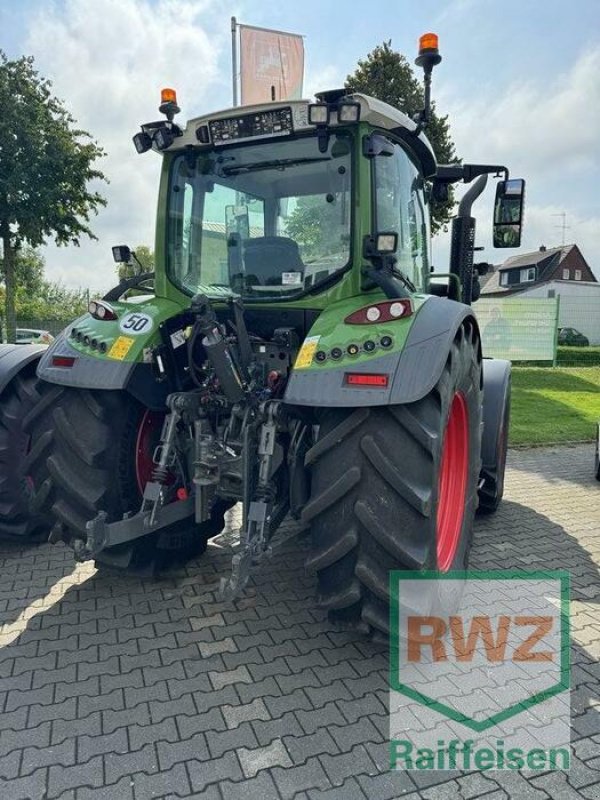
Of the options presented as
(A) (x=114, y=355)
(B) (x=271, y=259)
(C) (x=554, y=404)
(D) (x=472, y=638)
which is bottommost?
(C) (x=554, y=404)

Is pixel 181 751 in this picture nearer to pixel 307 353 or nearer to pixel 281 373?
pixel 307 353

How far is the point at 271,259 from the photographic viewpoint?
10.4 ft

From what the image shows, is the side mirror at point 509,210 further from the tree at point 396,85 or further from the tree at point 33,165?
the tree at point 33,165

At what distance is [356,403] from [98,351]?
1.46 meters

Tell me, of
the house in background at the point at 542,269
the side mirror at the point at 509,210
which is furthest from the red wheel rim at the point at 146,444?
the house in background at the point at 542,269

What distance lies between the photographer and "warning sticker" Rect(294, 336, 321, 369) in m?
2.57

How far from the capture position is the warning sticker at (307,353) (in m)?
2.57

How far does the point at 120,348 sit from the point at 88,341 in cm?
22

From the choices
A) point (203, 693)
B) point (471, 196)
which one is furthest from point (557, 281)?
point (203, 693)

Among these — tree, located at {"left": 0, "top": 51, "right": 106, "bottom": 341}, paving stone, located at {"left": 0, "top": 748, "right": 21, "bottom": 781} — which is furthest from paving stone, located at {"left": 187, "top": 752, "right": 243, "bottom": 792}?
tree, located at {"left": 0, "top": 51, "right": 106, "bottom": 341}

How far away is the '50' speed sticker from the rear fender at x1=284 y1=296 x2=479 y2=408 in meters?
1.01

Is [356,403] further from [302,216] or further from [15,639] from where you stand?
[15,639]

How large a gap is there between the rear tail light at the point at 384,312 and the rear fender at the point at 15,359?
2.39 meters

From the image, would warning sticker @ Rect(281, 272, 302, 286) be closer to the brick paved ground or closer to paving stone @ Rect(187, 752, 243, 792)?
the brick paved ground
